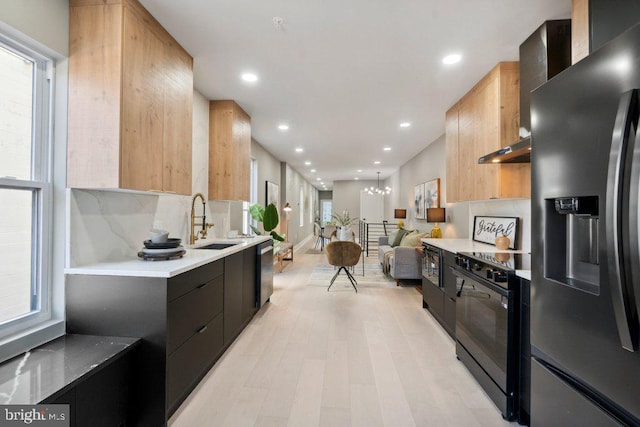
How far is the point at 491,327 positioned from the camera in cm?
204

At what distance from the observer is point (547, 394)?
4.46 ft

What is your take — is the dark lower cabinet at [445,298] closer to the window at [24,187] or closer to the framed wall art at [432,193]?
the framed wall art at [432,193]

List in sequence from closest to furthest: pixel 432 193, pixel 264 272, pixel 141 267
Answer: pixel 141 267, pixel 264 272, pixel 432 193

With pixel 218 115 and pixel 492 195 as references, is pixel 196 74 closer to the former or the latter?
pixel 218 115

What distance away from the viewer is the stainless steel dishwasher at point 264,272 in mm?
3688

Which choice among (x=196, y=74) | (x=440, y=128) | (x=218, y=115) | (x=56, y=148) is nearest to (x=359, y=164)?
(x=440, y=128)

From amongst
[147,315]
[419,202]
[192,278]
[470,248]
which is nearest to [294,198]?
[419,202]

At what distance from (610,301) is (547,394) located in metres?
0.63

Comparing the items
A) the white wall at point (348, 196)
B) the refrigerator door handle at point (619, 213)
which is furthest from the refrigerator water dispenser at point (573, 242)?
the white wall at point (348, 196)

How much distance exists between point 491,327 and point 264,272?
Answer: 2610 millimetres

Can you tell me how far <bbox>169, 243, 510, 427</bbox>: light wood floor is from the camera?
6.24 feet

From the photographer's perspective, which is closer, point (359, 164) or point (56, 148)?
point (56, 148)

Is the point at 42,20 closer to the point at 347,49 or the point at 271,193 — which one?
the point at 347,49

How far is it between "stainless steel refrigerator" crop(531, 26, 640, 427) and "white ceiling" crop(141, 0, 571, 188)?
3.62ft
